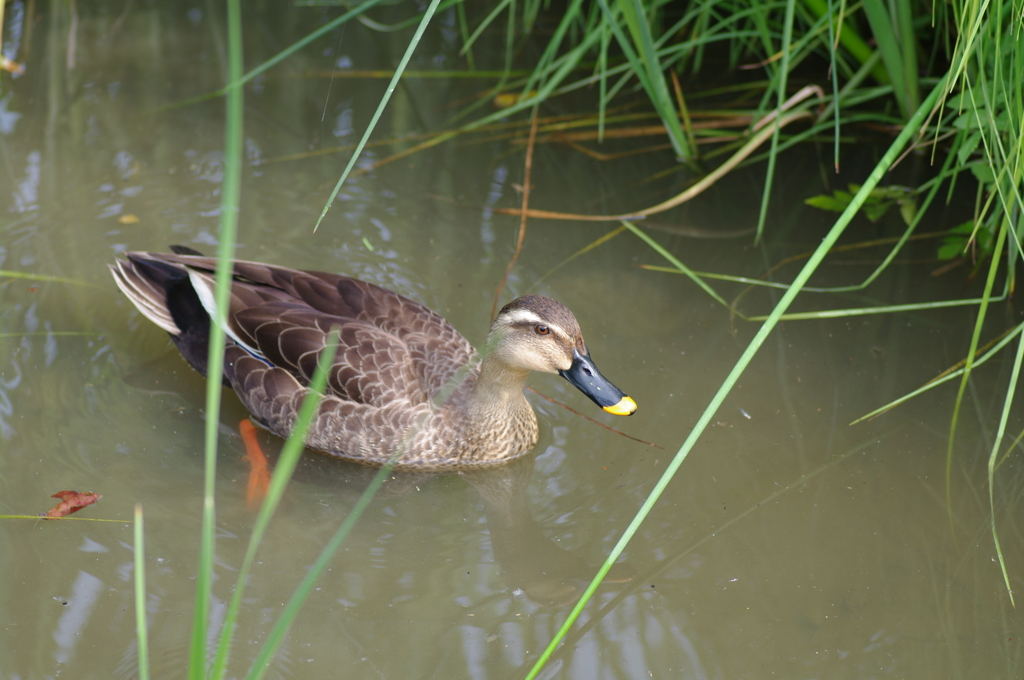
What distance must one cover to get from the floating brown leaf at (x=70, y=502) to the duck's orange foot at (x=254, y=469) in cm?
54

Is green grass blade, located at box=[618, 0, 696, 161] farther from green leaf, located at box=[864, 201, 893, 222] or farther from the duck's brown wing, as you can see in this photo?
the duck's brown wing

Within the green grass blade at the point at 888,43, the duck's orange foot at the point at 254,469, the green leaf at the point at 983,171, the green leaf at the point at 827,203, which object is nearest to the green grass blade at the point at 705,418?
the green leaf at the point at 983,171

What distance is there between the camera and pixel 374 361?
369 cm

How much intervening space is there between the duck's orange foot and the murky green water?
47 millimetres

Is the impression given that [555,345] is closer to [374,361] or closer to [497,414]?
[497,414]

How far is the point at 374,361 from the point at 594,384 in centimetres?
89

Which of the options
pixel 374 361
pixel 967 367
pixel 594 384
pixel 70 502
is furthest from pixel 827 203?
pixel 70 502

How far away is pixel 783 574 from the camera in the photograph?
323 cm

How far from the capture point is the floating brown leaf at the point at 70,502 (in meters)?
3.28

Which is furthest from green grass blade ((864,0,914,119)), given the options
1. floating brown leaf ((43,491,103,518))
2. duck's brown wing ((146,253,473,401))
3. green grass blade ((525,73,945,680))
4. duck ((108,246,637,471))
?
floating brown leaf ((43,491,103,518))

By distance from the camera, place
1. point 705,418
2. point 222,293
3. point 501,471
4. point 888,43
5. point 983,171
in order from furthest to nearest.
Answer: point 888,43, point 983,171, point 501,471, point 705,418, point 222,293

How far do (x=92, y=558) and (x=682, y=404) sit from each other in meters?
2.34

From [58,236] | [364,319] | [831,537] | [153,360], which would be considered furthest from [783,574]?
[58,236]

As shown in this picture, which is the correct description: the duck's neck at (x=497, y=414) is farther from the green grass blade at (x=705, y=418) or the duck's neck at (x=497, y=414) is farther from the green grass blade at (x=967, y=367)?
the green grass blade at (x=967, y=367)
